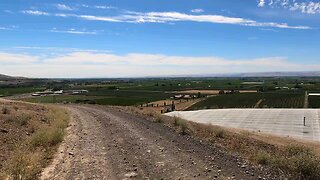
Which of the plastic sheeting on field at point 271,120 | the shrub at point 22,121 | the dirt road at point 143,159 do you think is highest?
the shrub at point 22,121

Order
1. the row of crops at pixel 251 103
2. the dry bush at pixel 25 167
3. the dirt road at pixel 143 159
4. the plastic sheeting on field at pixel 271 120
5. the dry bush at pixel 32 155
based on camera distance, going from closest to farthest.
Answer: the dry bush at pixel 25 167, the dry bush at pixel 32 155, the dirt road at pixel 143 159, the plastic sheeting on field at pixel 271 120, the row of crops at pixel 251 103

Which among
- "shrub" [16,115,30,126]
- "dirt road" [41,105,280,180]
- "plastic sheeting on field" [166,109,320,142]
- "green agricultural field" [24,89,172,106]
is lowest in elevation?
"green agricultural field" [24,89,172,106]

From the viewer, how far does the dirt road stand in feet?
36.8

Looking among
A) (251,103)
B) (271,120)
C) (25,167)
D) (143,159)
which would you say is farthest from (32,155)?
(251,103)

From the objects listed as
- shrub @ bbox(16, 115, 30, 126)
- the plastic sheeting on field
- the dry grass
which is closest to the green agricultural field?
the plastic sheeting on field

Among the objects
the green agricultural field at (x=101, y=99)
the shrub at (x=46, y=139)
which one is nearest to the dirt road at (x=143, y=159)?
the shrub at (x=46, y=139)

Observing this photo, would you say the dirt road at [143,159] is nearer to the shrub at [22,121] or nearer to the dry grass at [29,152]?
the dry grass at [29,152]

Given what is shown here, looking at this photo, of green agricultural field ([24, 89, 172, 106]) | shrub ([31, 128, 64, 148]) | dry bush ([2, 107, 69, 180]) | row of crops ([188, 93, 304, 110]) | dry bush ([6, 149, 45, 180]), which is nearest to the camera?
dry bush ([6, 149, 45, 180])

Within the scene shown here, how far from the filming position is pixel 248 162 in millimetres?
12883

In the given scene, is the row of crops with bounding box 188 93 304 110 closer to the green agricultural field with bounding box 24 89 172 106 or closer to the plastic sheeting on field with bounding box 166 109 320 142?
the green agricultural field with bounding box 24 89 172 106

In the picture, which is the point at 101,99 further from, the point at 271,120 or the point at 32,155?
the point at 32,155

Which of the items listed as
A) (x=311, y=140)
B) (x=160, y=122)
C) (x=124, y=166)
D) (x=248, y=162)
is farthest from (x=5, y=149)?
(x=311, y=140)

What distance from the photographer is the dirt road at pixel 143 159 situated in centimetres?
1121

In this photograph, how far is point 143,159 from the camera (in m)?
13.2
